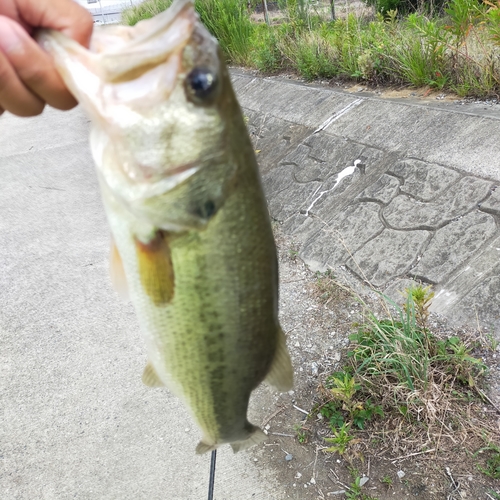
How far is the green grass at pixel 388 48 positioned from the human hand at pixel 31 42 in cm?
364

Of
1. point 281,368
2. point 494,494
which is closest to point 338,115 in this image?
point 494,494

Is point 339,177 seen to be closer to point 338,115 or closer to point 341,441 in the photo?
point 338,115

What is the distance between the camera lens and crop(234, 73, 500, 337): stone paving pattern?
293 cm

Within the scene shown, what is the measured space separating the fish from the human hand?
0.03 m

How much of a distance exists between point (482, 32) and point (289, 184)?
7.42 ft

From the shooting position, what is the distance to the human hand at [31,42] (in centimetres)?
108

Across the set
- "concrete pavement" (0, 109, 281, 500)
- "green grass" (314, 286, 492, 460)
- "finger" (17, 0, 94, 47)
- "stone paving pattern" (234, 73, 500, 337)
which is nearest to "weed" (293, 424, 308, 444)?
"green grass" (314, 286, 492, 460)

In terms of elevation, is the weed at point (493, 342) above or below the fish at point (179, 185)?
below

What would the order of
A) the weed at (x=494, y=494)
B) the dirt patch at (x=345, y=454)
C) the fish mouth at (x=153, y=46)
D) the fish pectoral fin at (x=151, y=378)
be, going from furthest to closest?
the dirt patch at (x=345, y=454)
the weed at (x=494, y=494)
the fish pectoral fin at (x=151, y=378)
the fish mouth at (x=153, y=46)

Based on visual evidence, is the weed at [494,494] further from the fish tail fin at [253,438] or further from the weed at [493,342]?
the fish tail fin at [253,438]

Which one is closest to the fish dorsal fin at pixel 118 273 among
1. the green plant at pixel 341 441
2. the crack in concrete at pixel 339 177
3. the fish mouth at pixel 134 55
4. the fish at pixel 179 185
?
the fish at pixel 179 185

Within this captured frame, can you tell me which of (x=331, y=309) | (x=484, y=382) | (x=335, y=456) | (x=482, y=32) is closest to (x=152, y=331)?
(x=335, y=456)

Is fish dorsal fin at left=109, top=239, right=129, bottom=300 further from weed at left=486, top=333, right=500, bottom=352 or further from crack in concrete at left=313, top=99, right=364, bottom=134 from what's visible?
crack in concrete at left=313, top=99, right=364, bottom=134

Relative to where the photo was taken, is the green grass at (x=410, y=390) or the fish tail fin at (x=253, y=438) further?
the green grass at (x=410, y=390)
